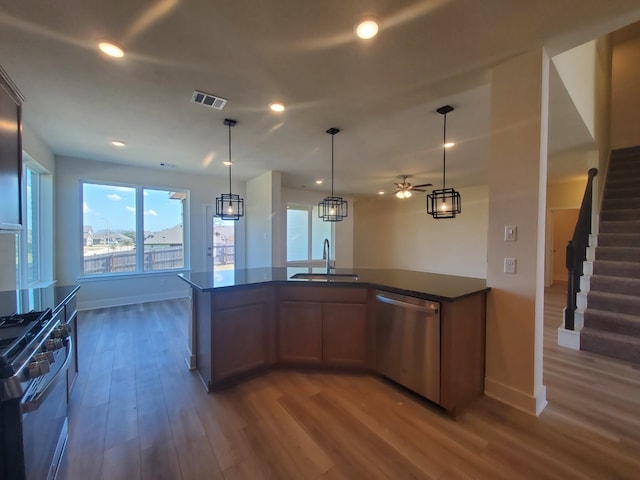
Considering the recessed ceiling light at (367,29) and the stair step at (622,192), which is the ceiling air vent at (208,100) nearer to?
the recessed ceiling light at (367,29)

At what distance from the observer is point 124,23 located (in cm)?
174

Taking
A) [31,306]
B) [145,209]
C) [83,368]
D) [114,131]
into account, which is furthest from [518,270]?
[145,209]

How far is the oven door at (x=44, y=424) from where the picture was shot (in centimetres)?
109

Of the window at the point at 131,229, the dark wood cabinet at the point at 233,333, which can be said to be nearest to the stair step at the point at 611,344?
the dark wood cabinet at the point at 233,333


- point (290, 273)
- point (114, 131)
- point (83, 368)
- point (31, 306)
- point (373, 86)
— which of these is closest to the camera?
point (31, 306)

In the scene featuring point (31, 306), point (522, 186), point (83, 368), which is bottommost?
point (83, 368)

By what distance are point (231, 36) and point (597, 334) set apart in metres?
4.49

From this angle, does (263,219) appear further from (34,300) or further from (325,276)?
(34,300)

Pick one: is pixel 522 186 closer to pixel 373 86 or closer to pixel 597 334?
pixel 373 86

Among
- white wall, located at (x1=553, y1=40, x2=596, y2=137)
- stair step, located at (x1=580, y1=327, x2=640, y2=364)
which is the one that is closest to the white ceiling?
white wall, located at (x1=553, y1=40, x2=596, y2=137)

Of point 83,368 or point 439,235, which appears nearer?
point 83,368

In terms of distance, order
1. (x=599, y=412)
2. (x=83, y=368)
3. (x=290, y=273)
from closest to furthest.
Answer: (x=599, y=412)
(x=83, y=368)
(x=290, y=273)

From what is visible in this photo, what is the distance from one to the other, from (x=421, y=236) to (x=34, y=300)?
8.15 meters

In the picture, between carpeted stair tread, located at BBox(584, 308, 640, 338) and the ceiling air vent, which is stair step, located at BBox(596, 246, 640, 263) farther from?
the ceiling air vent
